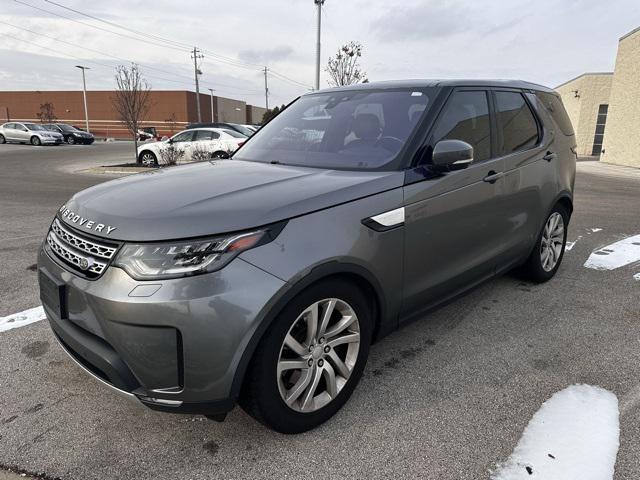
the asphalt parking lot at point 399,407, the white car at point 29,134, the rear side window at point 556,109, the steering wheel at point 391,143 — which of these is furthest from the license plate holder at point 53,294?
the white car at point 29,134

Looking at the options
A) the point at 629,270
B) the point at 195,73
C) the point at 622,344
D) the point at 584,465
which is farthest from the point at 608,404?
the point at 195,73

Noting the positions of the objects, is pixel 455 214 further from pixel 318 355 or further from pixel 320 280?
pixel 318 355

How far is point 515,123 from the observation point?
3.90m

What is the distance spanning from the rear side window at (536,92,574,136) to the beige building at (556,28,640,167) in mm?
21078

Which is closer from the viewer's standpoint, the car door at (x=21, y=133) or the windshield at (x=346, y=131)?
the windshield at (x=346, y=131)

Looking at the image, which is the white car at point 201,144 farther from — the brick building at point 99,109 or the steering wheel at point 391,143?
the brick building at point 99,109

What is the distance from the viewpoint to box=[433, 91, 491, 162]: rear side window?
3.15 m

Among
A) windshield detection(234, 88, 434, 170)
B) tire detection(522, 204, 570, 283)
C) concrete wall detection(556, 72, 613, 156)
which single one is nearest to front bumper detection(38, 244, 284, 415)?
windshield detection(234, 88, 434, 170)

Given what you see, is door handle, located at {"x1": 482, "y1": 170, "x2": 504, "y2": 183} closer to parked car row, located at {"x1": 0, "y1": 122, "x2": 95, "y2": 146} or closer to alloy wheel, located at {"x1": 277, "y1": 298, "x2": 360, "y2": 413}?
alloy wheel, located at {"x1": 277, "y1": 298, "x2": 360, "y2": 413}

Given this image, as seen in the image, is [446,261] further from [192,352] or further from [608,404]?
[192,352]

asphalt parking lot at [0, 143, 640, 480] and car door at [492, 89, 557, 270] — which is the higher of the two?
car door at [492, 89, 557, 270]

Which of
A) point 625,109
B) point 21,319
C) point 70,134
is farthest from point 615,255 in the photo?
point 70,134

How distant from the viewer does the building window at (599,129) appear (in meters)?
33.0

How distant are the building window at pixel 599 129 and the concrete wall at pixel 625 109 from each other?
7.51m
